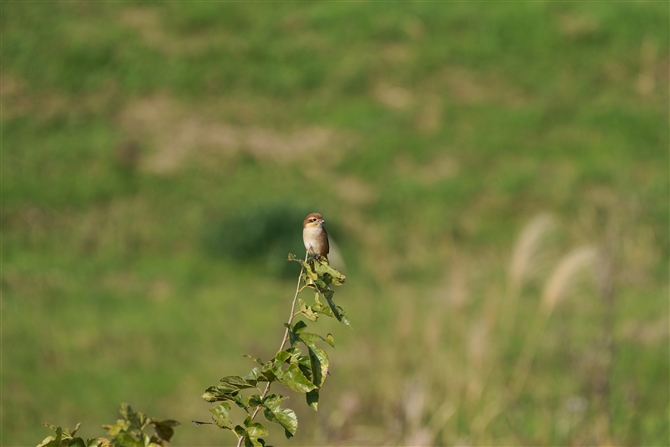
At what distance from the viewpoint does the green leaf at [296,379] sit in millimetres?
1847


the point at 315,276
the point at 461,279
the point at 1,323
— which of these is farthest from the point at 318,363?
the point at 1,323

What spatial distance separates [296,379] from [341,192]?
10.4m

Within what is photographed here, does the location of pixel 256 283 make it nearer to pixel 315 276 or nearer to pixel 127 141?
pixel 127 141

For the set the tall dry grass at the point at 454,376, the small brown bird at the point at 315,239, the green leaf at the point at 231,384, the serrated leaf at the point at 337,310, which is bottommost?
the green leaf at the point at 231,384

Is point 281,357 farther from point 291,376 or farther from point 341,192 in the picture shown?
point 341,192

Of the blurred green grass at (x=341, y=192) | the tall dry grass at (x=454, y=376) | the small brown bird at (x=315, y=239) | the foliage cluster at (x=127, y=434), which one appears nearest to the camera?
the foliage cluster at (x=127, y=434)

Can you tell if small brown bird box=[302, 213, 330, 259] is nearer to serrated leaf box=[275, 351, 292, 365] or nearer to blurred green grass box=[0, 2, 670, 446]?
serrated leaf box=[275, 351, 292, 365]

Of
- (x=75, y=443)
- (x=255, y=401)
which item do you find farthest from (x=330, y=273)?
(x=75, y=443)

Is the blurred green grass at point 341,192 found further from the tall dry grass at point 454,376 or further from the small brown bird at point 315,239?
the small brown bird at point 315,239

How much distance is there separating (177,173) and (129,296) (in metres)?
2.86

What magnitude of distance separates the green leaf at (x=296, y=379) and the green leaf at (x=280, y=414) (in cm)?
4

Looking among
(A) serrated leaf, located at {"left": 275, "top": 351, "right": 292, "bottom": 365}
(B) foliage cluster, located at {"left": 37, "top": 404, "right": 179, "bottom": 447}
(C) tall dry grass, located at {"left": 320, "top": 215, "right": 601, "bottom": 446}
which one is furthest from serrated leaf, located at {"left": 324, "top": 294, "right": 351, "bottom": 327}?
(C) tall dry grass, located at {"left": 320, "top": 215, "right": 601, "bottom": 446}

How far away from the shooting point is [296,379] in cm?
185

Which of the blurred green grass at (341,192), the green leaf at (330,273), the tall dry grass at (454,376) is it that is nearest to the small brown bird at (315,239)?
the green leaf at (330,273)
